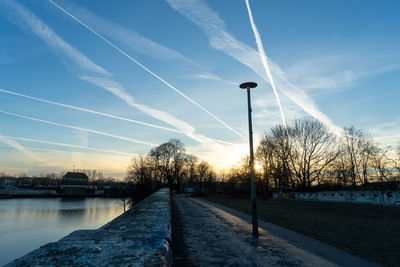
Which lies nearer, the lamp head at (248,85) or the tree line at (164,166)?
the lamp head at (248,85)

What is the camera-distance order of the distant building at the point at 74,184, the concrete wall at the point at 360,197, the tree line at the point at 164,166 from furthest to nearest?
the distant building at the point at 74,184 < the tree line at the point at 164,166 < the concrete wall at the point at 360,197

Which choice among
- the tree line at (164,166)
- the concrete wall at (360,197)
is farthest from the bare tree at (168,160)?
the concrete wall at (360,197)

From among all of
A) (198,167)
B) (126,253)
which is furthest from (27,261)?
(198,167)

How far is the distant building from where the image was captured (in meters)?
111

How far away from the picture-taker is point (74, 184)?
116m

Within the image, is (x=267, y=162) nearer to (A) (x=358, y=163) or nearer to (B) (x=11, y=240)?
(A) (x=358, y=163)

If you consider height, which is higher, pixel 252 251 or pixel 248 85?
pixel 248 85

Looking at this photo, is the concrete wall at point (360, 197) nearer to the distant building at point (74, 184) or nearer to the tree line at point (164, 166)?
the tree line at point (164, 166)

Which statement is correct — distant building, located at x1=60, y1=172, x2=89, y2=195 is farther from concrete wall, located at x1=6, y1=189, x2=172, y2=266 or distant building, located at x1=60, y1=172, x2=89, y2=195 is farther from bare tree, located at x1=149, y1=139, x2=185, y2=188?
concrete wall, located at x1=6, y1=189, x2=172, y2=266

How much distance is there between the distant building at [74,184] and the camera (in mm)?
111075

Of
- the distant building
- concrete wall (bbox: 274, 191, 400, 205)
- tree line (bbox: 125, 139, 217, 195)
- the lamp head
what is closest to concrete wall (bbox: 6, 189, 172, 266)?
the lamp head

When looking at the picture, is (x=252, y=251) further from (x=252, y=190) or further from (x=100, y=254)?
(x=100, y=254)

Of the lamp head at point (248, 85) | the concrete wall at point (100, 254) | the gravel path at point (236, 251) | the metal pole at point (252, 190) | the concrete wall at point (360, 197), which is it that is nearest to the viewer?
the concrete wall at point (100, 254)

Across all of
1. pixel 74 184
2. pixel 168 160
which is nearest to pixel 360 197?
pixel 168 160
